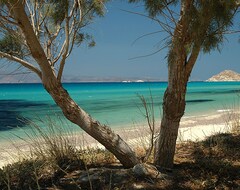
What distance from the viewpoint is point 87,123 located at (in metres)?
3.05

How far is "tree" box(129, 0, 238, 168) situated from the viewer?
2.70 meters

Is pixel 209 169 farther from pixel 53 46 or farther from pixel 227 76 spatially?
pixel 227 76

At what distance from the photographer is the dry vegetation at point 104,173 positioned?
2.99m

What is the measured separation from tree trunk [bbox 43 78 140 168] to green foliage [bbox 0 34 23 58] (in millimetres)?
538

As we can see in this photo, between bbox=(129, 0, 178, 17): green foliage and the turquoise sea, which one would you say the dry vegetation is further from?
bbox=(129, 0, 178, 17): green foliage

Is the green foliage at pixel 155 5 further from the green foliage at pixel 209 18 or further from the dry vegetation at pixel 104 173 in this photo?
the dry vegetation at pixel 104 173

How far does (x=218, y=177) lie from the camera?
3.19 meters

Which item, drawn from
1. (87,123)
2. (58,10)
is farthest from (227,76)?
(87,123)

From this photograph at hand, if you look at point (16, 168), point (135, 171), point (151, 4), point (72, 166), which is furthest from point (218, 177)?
point (16, 168)

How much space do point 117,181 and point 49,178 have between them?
0.74 meters

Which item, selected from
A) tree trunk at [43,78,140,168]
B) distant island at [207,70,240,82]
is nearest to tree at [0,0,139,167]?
tree trunk at [43,78,140,168]

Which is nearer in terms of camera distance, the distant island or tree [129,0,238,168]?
tree [129,0,238,168]

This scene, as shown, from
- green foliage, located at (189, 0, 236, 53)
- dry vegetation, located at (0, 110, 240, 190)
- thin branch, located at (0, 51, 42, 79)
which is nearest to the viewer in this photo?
green foliage, located at (189, 0, 236, 53)

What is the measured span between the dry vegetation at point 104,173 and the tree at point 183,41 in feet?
1.14
